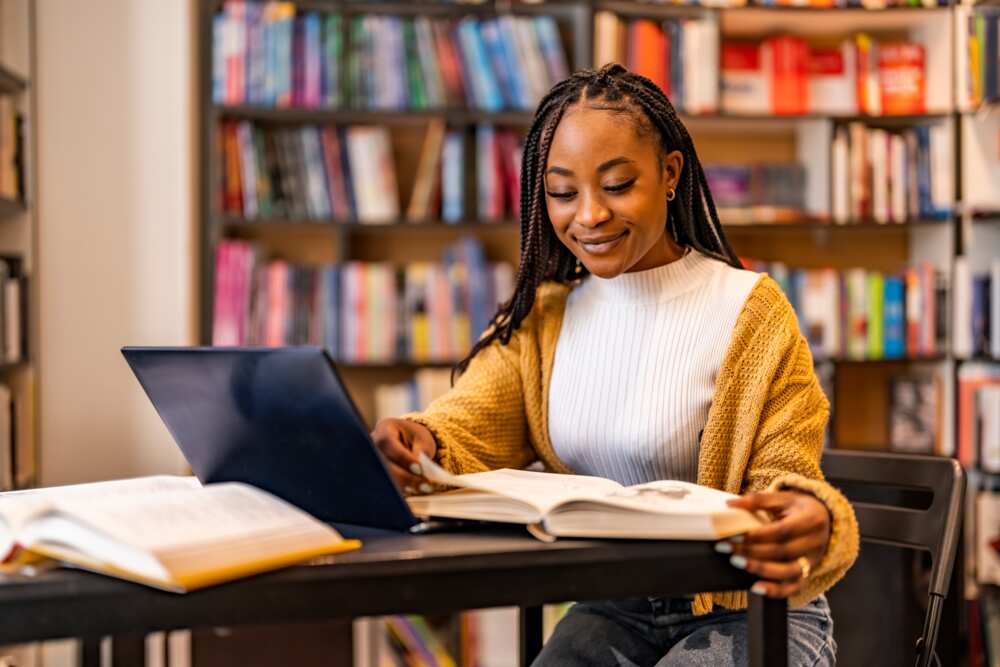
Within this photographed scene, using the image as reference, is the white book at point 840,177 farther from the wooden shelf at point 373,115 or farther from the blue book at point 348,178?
the blue book at point 348,178

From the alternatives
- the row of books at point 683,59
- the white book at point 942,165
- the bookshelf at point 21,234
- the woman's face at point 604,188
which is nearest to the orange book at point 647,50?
the row of books at point 683,59

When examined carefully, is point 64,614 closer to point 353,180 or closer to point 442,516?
point 442,516

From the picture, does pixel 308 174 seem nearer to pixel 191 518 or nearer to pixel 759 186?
pixel 759 186

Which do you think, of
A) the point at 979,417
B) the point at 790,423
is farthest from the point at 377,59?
the point at 790,423

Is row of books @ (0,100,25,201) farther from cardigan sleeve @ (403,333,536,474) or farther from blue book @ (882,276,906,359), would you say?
blue book @ (882,276,906,359)

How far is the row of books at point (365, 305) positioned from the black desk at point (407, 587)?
2.00m

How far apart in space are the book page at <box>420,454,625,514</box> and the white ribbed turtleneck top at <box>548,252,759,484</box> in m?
0.25

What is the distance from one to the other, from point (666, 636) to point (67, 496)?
2.11 feet

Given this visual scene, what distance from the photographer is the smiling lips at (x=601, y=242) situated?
3.94 ft

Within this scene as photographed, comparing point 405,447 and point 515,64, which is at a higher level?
point 515,64

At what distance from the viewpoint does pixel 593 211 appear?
1.18 meters

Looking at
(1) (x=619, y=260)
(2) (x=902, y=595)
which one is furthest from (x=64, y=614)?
(2) (x=902, y=595)

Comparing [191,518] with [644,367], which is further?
[644,367]

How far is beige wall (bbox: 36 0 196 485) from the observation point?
8.62 feet
